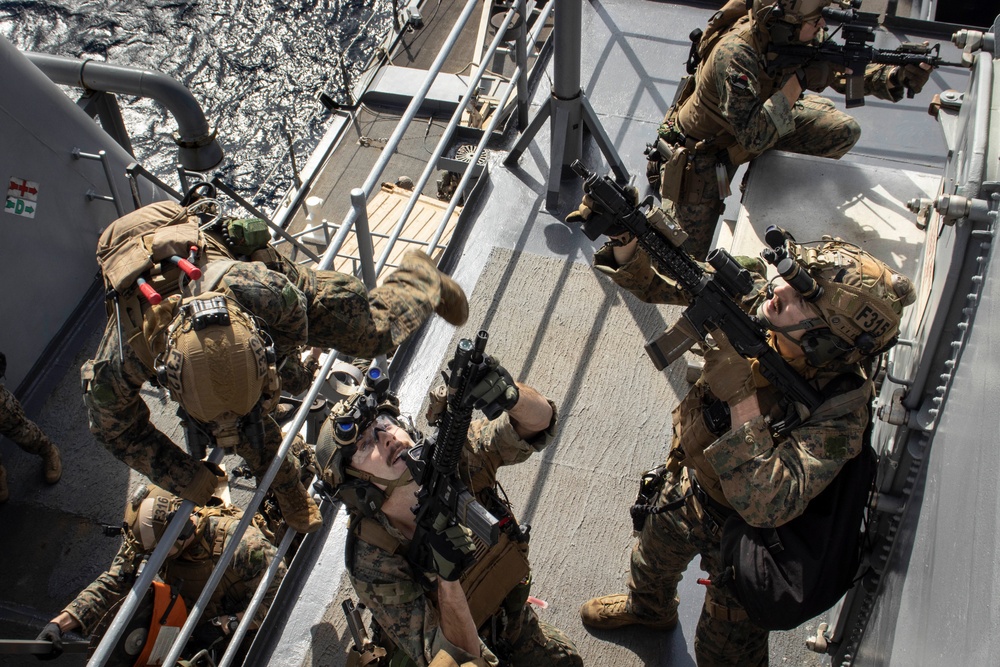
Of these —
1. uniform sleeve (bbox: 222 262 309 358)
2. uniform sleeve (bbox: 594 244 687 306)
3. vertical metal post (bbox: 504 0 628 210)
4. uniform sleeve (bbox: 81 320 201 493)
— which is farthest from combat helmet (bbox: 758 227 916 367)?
uniform sleeve (bbox: 81 320 201 493)

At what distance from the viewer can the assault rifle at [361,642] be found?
397 centimetres

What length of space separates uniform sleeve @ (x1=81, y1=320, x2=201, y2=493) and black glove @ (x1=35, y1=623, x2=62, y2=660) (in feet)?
2.98

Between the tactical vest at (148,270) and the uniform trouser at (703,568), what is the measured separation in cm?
243

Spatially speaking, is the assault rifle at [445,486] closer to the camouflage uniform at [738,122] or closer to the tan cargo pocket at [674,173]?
the camouflage uniform at [738,122]

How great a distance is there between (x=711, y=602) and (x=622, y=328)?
2117 millimetres

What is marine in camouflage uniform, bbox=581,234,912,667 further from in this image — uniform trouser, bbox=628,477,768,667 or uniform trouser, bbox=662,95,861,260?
uniform trouser, bbox=662,95,861,260

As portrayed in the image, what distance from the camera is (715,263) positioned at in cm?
388

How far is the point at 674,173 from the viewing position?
19.6 feet

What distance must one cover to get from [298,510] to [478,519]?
1685 mm

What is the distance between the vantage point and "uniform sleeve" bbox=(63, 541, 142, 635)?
15.0 ft

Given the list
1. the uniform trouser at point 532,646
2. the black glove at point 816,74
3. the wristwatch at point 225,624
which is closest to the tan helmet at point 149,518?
the wristwatch at point 225,624

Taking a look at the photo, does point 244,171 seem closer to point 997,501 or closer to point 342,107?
point 342,107

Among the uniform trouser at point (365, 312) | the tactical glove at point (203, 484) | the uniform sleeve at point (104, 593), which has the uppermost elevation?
the uniform trouser at point (365, 312)

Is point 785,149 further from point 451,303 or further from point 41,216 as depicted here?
point 41,216
